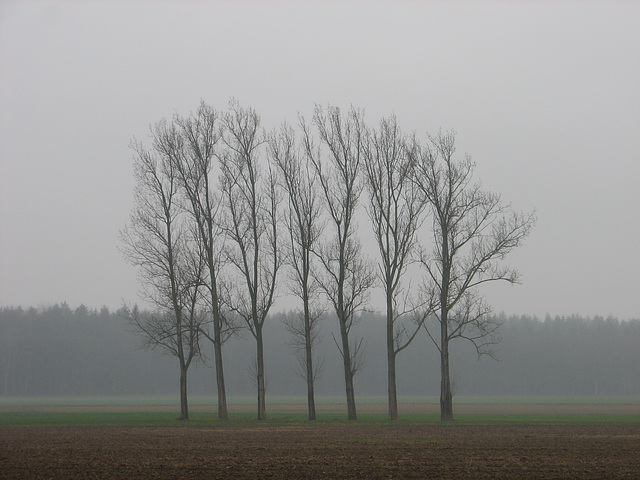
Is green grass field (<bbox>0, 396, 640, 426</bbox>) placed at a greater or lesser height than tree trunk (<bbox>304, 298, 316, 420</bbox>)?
lesser

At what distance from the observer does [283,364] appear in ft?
511

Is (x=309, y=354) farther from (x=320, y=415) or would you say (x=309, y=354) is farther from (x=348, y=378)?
(x=320, y=415)

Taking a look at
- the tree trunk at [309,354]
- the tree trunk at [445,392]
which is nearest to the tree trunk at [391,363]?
the tree trunk at [445,392]

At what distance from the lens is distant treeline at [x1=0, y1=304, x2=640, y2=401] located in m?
137

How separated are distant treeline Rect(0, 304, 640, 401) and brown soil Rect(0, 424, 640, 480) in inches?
4540

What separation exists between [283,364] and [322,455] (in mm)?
139583

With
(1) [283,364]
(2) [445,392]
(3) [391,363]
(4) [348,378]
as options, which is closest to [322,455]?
(3) [391,363]

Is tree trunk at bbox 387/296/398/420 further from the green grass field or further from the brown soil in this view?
the brown soil

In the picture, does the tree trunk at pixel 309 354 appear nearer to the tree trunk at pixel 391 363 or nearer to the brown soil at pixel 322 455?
the tree trunk at pixel 391 363

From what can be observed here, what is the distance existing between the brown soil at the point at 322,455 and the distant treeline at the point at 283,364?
11532 cm

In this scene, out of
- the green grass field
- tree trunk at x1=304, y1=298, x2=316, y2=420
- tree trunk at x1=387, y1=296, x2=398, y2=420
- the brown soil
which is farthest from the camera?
tree trunk at x1=304, y1=298, x2=316, y2=420

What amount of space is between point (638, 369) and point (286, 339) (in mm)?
80502

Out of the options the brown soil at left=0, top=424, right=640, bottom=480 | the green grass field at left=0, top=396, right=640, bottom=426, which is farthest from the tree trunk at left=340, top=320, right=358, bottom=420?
the brown soil at left=0, top=424, right=640, bottom=480

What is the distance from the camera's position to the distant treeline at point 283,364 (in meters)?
137
